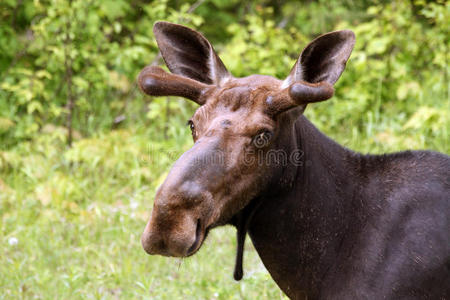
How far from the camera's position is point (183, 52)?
133 inches

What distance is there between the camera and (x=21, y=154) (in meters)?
7.22

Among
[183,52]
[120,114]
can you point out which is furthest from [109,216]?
[183,52]

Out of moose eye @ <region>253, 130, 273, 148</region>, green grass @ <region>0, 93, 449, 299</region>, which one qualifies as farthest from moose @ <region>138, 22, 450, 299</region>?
green grass @ <region>0, 93, 449, 299</region>

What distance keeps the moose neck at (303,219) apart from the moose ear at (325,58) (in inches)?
9.3

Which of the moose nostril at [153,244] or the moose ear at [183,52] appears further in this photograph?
the moose ear at [183,52]

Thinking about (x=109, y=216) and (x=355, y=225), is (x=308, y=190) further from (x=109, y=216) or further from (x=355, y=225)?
(x=109, y=216)

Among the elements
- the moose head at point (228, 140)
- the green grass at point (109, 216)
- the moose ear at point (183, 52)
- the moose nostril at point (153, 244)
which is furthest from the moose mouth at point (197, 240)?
Answer: the moose ear at point (183, 52)

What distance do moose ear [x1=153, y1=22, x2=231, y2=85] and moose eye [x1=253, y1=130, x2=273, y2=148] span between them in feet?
2.26

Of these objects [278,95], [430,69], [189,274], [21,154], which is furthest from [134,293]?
[430,69]

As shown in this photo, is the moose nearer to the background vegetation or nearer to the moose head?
the moose head

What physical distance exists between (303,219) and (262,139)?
512 millimetres

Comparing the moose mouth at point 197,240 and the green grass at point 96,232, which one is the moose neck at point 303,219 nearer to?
the moose mouth at point 197,240

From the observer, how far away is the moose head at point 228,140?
246cm

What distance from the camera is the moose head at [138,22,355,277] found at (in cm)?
246
